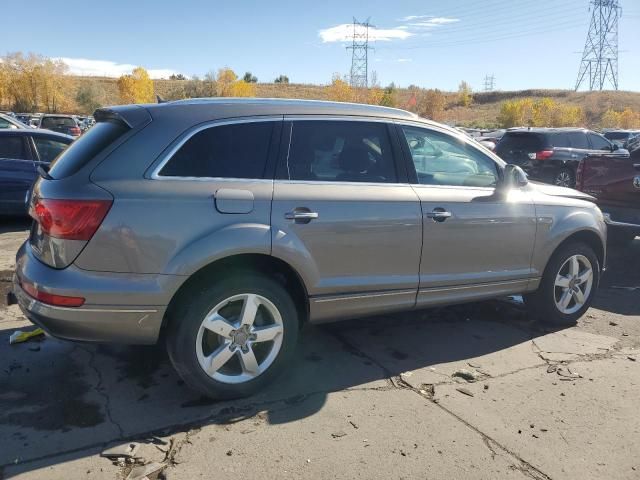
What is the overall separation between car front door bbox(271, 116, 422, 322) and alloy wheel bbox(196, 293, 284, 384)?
320 millimetres

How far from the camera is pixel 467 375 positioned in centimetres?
418

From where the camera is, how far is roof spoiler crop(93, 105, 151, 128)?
3447mm

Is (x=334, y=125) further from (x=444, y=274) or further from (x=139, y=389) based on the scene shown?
(x=139, y=389)

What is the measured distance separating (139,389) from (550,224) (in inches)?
140

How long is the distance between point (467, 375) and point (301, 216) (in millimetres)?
1720

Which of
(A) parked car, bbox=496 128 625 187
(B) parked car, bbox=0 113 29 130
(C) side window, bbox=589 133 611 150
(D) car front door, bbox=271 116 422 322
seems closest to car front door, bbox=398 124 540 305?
(D) car front door, bbox=271 116 422 322

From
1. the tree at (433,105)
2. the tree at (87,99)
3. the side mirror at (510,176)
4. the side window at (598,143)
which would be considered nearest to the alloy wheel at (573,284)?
the side mirror at (510,176)

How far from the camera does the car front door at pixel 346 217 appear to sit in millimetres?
3682

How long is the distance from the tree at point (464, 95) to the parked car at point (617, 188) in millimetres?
98245


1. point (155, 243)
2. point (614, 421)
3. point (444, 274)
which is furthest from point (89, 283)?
point (614, 421)

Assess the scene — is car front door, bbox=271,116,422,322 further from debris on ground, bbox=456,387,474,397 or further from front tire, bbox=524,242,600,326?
front tire, bbox=524,242,600,326

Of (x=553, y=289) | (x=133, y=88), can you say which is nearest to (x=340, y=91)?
(x=133, y=88)

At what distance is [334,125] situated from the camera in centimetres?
407

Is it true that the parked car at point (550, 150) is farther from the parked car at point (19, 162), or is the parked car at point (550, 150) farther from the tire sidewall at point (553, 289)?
the parked car at point (19, 162)
